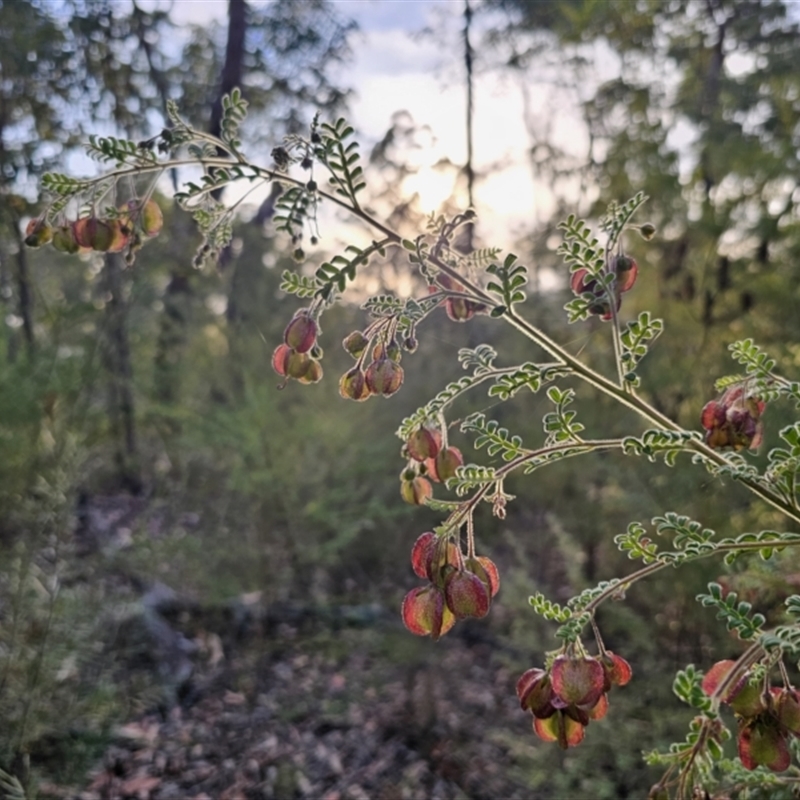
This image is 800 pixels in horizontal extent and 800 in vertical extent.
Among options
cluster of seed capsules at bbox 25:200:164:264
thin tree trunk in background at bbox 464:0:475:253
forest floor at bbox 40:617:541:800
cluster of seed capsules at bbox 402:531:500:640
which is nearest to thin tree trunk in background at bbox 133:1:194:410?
thin tree trunk in background at bbox 464:0:475:253

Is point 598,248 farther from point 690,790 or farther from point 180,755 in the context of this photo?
point 180,755

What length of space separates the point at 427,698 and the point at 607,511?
5.04ft

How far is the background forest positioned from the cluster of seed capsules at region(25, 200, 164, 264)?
96cm

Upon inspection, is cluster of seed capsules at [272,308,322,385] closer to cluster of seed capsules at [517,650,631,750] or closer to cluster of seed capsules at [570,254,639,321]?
cluster of seed capsules at [570,254,639,321]

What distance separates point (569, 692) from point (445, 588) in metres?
0.17

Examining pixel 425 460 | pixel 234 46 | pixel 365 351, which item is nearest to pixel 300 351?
pixel 365 351

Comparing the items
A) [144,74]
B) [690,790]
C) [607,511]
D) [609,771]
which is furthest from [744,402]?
[144,74]

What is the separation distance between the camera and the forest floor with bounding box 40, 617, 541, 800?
2881mm

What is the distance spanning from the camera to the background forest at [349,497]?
9.09 ft

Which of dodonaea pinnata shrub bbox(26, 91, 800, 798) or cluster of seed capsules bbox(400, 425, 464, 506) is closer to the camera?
dodonaea pinnata shrub bbox(26, 91, 800, 798)

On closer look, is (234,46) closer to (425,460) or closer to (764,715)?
(425,460)

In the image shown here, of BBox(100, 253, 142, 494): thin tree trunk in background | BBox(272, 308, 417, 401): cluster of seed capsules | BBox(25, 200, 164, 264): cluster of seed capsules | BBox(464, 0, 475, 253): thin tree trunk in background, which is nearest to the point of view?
BBox(272, 308, 417, 401): cluster of seed capsules

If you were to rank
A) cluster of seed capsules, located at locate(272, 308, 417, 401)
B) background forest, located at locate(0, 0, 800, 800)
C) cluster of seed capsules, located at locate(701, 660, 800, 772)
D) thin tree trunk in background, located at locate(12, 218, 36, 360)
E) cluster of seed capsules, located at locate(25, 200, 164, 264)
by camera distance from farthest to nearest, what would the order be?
thin tree trunk in background, located at locate(12, 218, 36, 360) → background forest, located at locate(0, 0, 800, 800) → cluster of seed capsules, located at locate(25, 200, 164, 264) → cluster of seed capsules, located at locate(272, 308, 417, 401) → cluster of seed capsules, located at locate(701, 660, 800, 772)

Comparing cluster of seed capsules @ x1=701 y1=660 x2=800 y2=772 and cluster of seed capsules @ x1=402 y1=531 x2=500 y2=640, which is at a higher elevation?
cluster of seed capsules @ x1=402 y1=531 x2=500 y2=640
